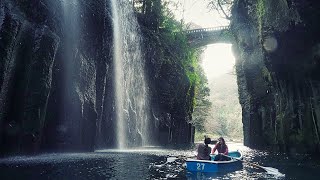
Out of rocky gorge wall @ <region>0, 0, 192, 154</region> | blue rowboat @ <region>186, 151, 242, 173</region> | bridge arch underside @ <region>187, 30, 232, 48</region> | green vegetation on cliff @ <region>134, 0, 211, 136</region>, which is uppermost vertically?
bridge arch underside @ <region>187, 30, 232, 48</region>

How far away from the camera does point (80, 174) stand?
14.1 meters

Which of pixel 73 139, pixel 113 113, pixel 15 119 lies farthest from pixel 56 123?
pixel 113 113

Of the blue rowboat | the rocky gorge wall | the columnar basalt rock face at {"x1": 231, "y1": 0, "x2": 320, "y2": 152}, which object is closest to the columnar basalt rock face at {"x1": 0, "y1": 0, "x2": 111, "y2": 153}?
the rocky gorge wall

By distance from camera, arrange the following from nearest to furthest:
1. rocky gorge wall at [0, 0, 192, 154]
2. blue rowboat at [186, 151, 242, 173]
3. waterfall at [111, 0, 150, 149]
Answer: blue rowboat at [186, 151, 242, 173] < rocky gorge wall at [0, 0, 192, 154] < waterfall at [111, 0, 150, 149]

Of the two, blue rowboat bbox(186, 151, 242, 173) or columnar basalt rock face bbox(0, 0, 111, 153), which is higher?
columnar basalt rock face bbox(0, 0, 111, 153)

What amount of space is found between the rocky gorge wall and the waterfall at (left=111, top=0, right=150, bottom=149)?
5.14 ft

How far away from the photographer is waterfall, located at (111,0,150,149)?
35.8 meters

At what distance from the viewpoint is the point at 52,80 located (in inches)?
1009

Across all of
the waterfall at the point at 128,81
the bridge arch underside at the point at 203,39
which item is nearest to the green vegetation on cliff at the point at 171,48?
the bridge arch underside at the point at 203,39

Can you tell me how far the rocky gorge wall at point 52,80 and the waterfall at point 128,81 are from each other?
5.14 feet

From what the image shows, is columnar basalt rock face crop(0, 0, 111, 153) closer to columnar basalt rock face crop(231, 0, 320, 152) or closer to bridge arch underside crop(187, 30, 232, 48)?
columnar basalt rock face crop(231, 0, 320, 152)

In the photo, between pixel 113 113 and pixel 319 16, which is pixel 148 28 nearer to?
pixel 113 113

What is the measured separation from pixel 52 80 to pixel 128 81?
14162 millimetres

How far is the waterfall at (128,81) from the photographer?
35750 millimetres
